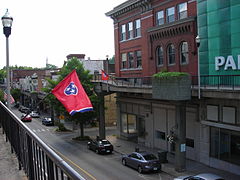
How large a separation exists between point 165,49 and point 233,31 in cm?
876

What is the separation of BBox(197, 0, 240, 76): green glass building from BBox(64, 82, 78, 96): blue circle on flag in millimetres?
13495

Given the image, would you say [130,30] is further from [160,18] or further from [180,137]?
[180,137]

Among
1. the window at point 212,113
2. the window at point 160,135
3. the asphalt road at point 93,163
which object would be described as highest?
the window at point 212,113

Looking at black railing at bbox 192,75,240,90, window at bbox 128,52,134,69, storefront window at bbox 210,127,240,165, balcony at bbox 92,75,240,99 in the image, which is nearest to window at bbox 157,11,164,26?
balcony at bbox 92,75,240,99

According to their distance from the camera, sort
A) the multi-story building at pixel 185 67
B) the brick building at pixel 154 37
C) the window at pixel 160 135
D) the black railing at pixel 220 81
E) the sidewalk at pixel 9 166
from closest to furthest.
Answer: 1. the sidewalk at pixel 9 166
2. the black railing at pixel 220 81
3. the multi-story building at pixel 185 67
4. the brick building at pixel 154 37
5. the window at pixel 160 135

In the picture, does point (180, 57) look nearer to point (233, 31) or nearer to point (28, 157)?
point (233, 31)

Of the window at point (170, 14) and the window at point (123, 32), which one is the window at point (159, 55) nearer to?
the window at point (170, 14)

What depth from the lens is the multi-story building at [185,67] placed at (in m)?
22.0

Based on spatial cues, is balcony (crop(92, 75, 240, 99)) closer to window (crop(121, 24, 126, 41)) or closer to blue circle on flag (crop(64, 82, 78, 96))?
window (crop(121, 24, 126, 41))

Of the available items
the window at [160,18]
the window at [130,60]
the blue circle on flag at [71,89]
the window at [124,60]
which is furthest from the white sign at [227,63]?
the window at [124,60]

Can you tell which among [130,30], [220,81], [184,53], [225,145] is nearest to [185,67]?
[184,53]

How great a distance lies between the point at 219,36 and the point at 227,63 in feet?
7.32

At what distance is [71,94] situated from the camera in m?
13.0

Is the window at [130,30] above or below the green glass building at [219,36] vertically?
above
